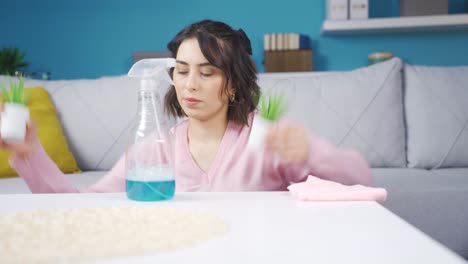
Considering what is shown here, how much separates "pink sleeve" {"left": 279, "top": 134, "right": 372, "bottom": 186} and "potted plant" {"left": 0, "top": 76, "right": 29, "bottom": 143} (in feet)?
1.71

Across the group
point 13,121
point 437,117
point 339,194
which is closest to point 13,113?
point 13,121

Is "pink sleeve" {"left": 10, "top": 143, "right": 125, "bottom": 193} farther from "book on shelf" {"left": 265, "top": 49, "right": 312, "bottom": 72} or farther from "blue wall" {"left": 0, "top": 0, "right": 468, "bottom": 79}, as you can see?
"blue wall" {"left": 0, "top": 0, "right": 468, "bottom": 79}

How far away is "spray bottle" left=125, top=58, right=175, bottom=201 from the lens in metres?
0.83

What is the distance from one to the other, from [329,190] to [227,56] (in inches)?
19.8

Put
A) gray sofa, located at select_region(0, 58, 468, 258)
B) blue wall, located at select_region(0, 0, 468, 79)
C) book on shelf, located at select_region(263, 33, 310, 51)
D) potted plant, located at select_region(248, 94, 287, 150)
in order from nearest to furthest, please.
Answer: potted plant, located at select_region(248, 94, 287, 150)
gray sofa, located at select_region(0, 58, 468, 258)
book on shelf, located at select_region(263, 33, 310, 51)
blue wall, located at select_region(0, 0, 468, 79)

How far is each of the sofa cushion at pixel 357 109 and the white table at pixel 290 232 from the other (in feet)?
4.53

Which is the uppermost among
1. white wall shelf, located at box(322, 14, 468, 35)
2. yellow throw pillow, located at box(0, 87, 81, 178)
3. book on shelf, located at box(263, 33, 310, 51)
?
white wall shelf, located at box(322, 14, 468, 35)

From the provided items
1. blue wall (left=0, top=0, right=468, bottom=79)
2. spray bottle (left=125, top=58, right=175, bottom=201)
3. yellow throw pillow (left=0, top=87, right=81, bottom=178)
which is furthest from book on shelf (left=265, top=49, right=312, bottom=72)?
spray bottle (left=125, top=58, right=175, bottom=201)

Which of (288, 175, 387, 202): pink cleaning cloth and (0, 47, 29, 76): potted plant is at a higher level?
(0, 47, 29, 76): potted plant

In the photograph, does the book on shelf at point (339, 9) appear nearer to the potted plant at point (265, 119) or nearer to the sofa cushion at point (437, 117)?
the sofa cushion at point (437, 117)

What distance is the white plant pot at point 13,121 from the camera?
798mm

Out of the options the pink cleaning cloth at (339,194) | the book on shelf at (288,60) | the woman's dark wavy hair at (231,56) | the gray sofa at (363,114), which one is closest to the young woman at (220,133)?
the woman's dark wavy hair at (231,56)

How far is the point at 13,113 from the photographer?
0.80 m

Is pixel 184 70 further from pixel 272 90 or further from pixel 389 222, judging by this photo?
pixel 272 90
